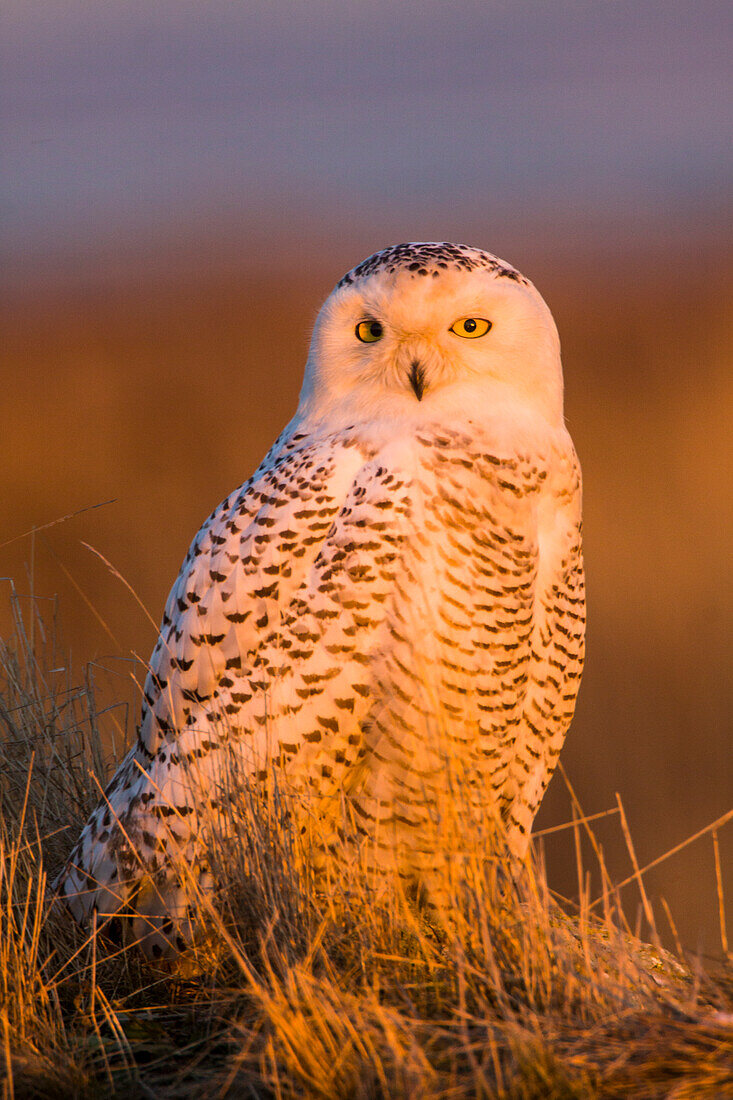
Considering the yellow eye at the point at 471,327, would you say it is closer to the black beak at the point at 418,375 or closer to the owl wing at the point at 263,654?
the black beak at the point at 418,375

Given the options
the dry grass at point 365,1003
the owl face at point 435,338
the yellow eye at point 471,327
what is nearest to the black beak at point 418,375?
Result: the owl face at point 435,338

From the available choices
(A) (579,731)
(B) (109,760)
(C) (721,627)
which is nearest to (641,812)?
(A) (579,731)

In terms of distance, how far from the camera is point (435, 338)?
103 inches

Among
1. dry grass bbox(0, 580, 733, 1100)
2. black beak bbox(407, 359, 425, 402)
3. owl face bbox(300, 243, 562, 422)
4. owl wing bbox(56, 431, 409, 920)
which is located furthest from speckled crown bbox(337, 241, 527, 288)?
dry grass bbox(0, 580, 733, 1100)

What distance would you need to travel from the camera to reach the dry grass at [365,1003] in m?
1.64

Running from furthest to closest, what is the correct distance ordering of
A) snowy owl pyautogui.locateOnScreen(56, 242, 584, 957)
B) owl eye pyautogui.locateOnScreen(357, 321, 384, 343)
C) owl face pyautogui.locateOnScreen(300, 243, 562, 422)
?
owl eye pyautogui.locateOnScreen(357, 321, 384, 343) → owl face pyautogui.locateOnScreen(300, 243, 562, 422) → snowy owl pyautogui.locateOnScreen(56, 242, 584, 957)

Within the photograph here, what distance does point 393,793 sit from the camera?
2.46 metres

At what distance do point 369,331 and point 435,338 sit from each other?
175 mm

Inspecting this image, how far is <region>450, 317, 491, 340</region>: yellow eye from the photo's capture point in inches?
103

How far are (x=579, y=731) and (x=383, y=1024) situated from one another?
7396 millimetres

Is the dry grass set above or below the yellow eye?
below

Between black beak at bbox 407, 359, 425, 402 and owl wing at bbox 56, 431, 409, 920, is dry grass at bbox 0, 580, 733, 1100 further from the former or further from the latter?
black beak at bbox 407, 359, 425, 402

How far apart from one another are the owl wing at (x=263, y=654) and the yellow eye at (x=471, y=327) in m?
0.35

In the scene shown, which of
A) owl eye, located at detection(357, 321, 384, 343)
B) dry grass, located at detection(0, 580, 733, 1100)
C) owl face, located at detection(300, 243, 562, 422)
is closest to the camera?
dry grass, located at detection(0, 580, 733, 1100)
